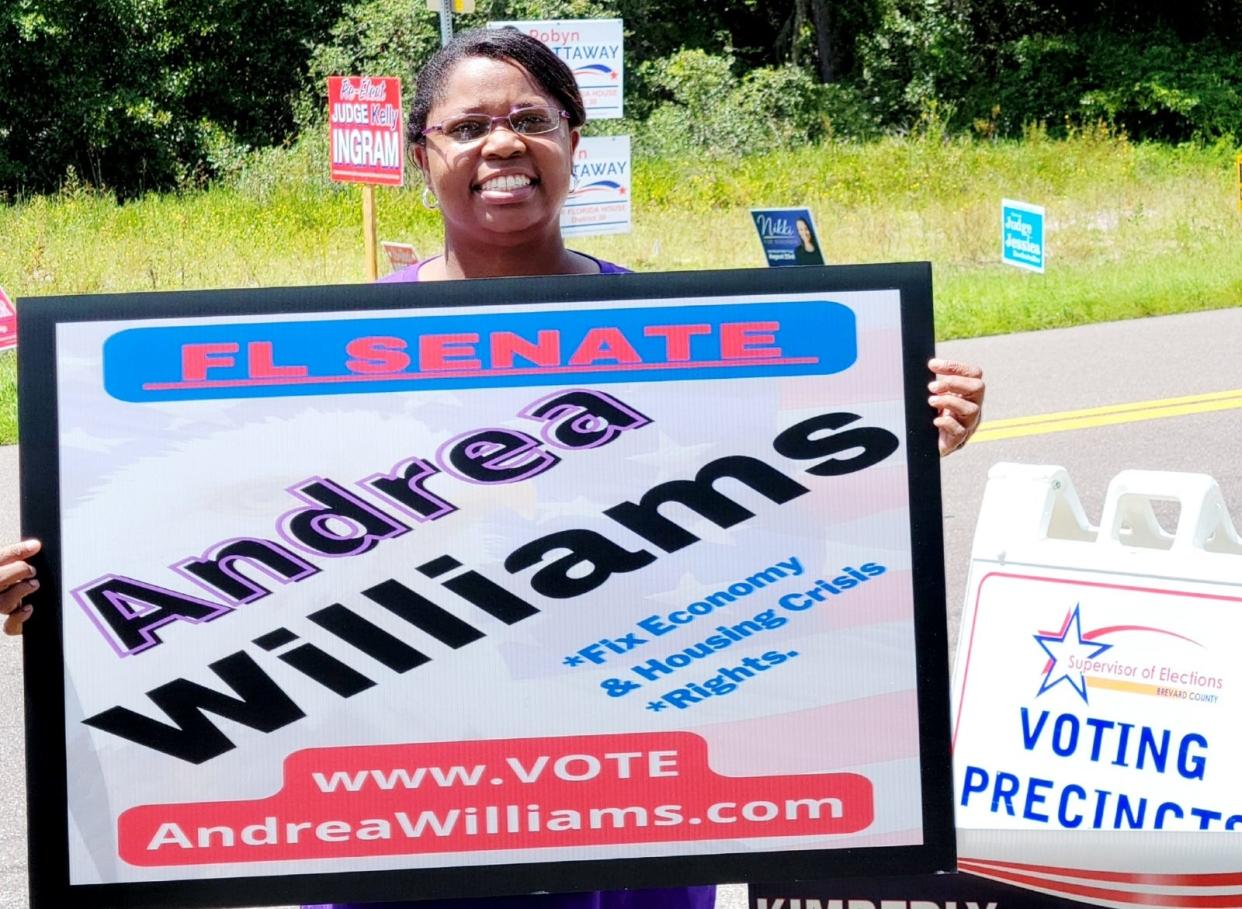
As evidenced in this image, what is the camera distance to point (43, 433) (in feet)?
6.98

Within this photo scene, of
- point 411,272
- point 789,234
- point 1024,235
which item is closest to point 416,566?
point 411,272

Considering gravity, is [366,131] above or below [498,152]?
above

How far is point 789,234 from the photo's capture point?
9.98 metres

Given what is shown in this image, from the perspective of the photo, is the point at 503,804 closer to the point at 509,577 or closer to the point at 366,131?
the point at 509,577

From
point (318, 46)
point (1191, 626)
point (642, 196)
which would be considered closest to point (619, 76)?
point (1191, 626)

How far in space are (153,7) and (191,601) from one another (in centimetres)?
2850

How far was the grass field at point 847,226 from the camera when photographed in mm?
14609

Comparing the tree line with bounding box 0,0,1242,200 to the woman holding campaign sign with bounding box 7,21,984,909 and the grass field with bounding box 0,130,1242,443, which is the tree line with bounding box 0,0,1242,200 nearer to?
the grass field with bounding box 0,130,1242,443

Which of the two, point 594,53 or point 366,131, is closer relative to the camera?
point 594,53

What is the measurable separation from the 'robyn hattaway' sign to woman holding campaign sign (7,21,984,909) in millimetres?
7916

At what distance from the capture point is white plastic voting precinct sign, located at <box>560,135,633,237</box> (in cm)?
1058

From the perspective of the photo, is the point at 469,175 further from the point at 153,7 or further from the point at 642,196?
the point at 153,7

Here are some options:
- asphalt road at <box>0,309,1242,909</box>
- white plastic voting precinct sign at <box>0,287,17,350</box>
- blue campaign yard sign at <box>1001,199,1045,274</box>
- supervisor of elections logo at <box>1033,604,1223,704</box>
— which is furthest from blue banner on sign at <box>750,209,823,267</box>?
supervisor of elections logo at <box>1033,604,1223,704</box>

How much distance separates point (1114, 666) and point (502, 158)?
4.92ft
